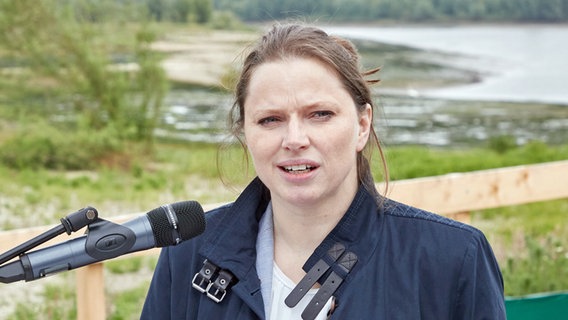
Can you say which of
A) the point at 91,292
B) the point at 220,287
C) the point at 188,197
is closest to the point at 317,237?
the point at 220,287

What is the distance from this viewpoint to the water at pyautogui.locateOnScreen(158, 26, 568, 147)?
316 inches

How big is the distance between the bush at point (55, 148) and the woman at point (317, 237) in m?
5.80

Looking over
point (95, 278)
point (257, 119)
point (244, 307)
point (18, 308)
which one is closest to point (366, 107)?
point (257, 119)

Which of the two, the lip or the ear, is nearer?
the lip

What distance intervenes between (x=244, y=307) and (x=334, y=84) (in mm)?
488

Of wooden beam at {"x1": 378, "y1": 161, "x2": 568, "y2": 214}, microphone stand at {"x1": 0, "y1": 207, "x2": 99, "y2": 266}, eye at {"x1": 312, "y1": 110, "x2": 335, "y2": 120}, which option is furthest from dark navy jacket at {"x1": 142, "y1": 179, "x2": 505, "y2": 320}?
wooden beam at {"x1": 378, "y1": 161, "x2": 568, "y2": 214}

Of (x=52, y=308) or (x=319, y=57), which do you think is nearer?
(x=319, y=57)

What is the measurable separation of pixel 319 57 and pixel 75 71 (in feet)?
21.4

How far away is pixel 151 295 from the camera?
2023 mm

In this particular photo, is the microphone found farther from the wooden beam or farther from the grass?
the grass

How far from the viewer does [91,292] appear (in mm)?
2744

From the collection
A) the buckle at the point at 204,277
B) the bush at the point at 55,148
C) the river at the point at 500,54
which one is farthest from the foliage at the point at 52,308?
the river at the point at 500,54

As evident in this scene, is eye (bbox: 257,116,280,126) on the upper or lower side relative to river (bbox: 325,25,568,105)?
upper

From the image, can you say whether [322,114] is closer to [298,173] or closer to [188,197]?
[298,173]
